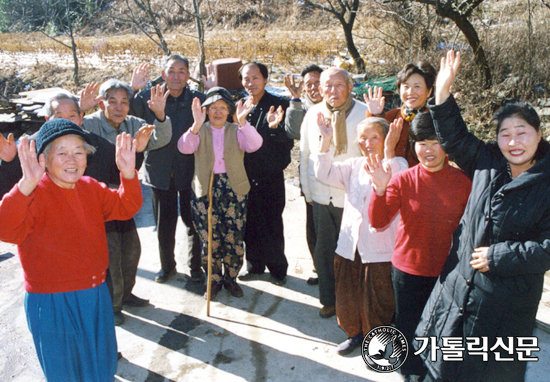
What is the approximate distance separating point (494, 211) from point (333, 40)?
17.3 meters

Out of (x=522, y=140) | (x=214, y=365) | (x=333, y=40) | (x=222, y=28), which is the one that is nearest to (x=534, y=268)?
(x=522, y=140)

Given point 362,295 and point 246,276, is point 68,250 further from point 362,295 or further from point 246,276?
point 246,276

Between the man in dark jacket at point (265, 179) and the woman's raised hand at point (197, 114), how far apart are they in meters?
0.54

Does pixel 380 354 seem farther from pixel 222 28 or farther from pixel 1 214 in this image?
pixel 222 28

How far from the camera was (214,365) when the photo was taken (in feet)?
9.86

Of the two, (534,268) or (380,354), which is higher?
(534,268)

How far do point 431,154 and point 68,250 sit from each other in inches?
78.4

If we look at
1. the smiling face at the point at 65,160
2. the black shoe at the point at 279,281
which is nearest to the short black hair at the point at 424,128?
the smiling face at the point at 65,160

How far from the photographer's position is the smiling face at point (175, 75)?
3855 millimetres

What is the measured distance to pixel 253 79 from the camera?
148 inches

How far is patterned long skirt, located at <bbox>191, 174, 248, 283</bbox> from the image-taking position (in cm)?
363

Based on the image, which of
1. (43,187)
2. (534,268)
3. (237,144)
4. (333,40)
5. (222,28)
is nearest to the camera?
(534,268)

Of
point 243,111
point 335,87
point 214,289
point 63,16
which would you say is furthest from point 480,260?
point 63,16

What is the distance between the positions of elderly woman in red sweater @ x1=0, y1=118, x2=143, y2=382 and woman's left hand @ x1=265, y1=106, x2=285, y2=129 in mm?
1358
